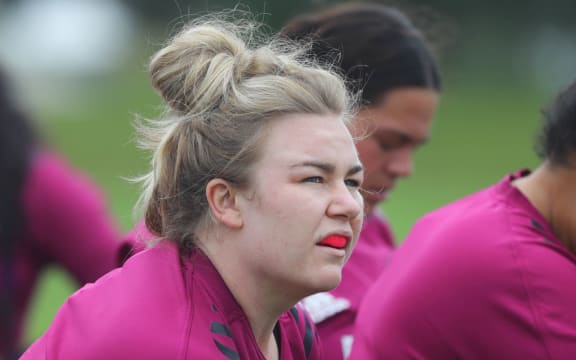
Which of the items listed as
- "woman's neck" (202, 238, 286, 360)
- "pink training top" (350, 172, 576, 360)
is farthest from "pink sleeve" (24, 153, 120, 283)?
"woman's neck" (202, 238, 286, 360)

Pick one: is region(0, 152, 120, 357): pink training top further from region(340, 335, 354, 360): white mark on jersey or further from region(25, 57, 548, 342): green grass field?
region(25, 57, 548, 342): green grass field

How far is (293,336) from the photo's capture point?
2.40 m

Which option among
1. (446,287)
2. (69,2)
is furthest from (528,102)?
(446,287)

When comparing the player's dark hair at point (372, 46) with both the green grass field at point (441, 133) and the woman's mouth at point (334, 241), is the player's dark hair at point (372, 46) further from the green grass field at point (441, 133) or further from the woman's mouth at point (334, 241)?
the green grass field at point (441, 133)

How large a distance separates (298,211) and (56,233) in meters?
1.97

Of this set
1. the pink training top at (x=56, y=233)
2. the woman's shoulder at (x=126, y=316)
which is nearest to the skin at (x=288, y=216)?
the woman's shoulder at (x=126, y=316)

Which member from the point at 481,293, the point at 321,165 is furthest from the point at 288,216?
the point at 481,293

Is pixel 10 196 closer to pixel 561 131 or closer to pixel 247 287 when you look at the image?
pixel 247 287

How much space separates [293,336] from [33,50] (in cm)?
1675

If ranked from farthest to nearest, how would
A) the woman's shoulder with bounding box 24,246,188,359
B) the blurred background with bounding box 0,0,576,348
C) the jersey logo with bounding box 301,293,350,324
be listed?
the blurred background with bounding box 0,0,576,348 → the jersey logo with bounding box 301,293,350,324 → the woman's shoulder with bounding box 24,246,188,359

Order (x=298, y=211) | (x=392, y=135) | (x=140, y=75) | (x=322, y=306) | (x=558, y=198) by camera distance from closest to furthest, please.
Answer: (x=298, y=211)
(x=558, y=198)
(x=322, y=306)
(x=392, y=135)
(x=140, y=75)

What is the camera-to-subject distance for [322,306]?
2.85m

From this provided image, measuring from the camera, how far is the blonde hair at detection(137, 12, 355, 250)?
213 cm

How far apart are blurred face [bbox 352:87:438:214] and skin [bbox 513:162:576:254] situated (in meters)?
0.60
